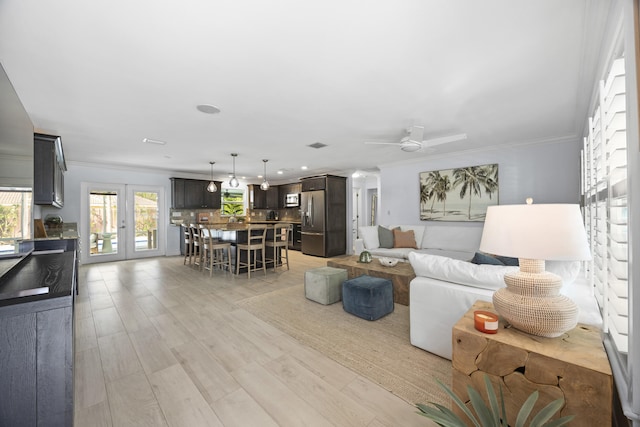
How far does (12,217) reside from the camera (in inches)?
61.7

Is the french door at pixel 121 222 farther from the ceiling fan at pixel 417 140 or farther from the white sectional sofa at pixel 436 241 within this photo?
the ceiling fan at pixel 417 140

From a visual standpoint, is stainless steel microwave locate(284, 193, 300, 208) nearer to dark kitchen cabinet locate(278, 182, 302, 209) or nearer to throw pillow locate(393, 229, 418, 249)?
dark kitchen cabinet locate(278, 182, 302, 209)

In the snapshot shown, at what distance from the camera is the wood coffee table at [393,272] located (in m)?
3.40

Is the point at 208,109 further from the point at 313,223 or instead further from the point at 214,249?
the point at 313,223

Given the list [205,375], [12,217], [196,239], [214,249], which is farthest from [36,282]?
[196,239]

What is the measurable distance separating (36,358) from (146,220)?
700 cm

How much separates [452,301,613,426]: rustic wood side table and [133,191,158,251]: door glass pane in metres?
8.00

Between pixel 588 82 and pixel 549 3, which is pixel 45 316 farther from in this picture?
pixel 588 82

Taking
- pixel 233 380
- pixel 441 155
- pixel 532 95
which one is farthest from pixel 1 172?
pixel 441 155

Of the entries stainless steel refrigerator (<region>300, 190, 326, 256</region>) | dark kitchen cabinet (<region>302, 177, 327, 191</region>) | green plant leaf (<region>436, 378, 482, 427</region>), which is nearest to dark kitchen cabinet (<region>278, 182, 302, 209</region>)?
dark kitchen cabinet (<region>302, 177, 327, 191</region>)

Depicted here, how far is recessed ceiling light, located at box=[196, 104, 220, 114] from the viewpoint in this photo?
2.96 m

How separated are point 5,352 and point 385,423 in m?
1.97

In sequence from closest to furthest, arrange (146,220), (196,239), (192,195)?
(196,239), (146,220), (192,195)

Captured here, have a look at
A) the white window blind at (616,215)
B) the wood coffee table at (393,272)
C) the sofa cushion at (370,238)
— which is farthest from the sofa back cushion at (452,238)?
the white window blind at (616,215)
